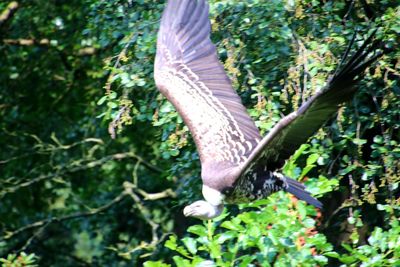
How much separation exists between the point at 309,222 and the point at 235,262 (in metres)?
0.44

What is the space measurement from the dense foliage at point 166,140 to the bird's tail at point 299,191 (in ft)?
0.29

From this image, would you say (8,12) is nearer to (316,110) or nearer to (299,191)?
(299,191)

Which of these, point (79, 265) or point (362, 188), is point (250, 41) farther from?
point (79, 265)

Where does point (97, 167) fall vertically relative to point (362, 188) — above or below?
below

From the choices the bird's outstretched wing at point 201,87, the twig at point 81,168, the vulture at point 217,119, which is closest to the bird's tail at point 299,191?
the vulture at point 217,119

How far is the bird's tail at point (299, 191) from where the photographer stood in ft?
16.5

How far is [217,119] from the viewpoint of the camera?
5.52 m

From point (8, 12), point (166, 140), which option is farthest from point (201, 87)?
point (8, 12)

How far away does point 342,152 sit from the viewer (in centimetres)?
565

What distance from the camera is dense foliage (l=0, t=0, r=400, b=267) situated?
4.77 meters

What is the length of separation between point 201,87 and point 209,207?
2.79ft

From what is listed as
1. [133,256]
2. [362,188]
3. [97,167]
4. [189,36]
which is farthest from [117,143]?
[362,188]

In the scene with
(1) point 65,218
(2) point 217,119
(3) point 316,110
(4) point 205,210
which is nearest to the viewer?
(3) point 316,110

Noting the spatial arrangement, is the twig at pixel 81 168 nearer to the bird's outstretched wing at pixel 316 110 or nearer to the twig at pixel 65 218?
the twig at pixel 65 218
